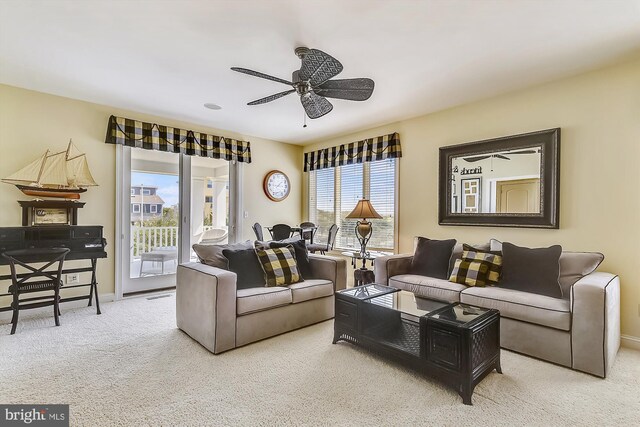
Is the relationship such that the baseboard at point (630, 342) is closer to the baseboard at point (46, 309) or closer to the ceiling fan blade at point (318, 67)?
the ceiling fan blade at point (318, 67)

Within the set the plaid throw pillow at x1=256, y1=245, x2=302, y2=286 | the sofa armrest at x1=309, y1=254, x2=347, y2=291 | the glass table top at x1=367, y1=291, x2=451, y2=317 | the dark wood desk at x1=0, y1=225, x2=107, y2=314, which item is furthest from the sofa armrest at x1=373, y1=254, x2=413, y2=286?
the dark wood desk at x1=0, y1=225, x2=107, y2=314

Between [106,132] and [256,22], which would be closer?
[256,22]

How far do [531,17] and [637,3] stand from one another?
1.91ft

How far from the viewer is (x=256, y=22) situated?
2191mm

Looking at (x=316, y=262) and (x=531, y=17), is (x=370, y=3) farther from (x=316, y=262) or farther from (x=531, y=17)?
(x=316, y=262)

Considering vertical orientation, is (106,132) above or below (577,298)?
above

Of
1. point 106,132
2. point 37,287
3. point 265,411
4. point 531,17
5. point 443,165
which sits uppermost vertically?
point 531,17

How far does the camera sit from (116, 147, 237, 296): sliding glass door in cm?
410

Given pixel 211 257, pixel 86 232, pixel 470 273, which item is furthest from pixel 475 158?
pixel 86 232

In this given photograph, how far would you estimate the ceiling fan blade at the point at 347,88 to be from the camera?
244cm

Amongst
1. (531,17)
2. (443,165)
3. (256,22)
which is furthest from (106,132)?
(531,17)

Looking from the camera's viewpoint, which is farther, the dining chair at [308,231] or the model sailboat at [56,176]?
the dining chair at [308,231]

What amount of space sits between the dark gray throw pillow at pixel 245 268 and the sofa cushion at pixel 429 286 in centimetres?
145

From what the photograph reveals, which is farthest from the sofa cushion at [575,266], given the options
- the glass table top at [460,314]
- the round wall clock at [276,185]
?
the round wall clock at [276,185]
